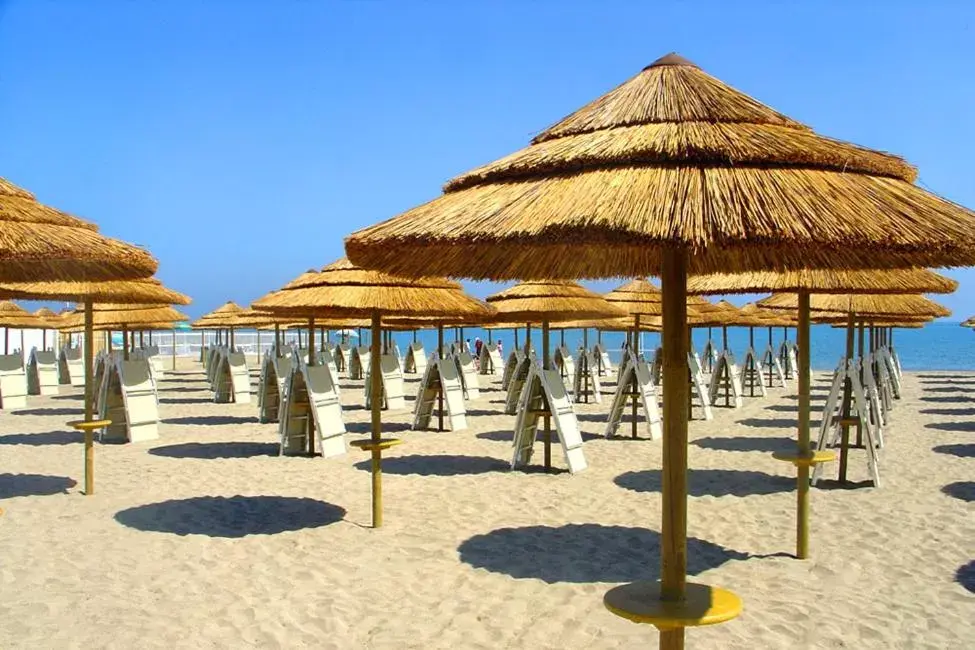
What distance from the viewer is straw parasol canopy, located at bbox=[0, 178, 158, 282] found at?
197 inches

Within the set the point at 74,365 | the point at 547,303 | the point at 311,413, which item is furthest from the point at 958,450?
the point at 74,365

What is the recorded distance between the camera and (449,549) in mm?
6160

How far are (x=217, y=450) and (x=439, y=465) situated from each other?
9.89 ft

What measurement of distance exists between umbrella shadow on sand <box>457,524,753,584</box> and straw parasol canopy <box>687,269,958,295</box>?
1.89 m

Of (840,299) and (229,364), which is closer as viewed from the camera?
(840,299)

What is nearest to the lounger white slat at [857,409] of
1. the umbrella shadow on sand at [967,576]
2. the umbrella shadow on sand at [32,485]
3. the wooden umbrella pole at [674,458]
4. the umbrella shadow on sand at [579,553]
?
the umbrella shadow on sand at [967,576]

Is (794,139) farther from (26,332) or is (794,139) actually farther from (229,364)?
(26,332)

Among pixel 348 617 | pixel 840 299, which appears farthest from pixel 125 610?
pixel 840 299

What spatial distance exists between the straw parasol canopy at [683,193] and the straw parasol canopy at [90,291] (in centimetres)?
525

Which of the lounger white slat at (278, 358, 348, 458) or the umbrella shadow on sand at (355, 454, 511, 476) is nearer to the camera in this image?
the umbrella shadow on sand at (355, 454, 511, 476)

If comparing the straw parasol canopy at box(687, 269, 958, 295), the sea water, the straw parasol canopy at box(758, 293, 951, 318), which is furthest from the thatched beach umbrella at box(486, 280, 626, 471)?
the sea water

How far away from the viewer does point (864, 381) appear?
33.2 feet

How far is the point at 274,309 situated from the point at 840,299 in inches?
217

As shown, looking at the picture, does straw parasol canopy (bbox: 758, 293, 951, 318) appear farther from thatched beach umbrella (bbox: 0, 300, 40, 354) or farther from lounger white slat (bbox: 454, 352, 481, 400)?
thatched beach umbrella (bbox: 0, 300, 40, 354)
